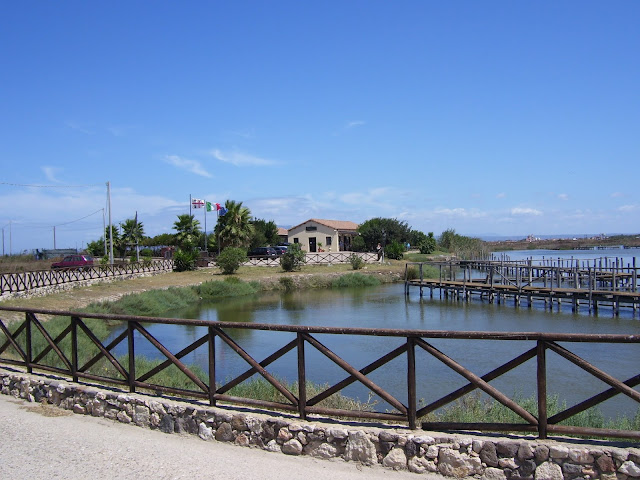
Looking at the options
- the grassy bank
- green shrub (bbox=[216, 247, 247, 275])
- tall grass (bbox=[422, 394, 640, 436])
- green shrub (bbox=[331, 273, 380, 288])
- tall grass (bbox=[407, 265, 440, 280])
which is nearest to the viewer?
tall grass (bbox=[422, 394, 640, 436])

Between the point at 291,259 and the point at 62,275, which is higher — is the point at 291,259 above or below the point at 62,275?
above

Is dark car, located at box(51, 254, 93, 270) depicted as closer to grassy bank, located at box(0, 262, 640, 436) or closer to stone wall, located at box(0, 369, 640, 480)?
grassy bank, located at box(0, 262, 640, 436)

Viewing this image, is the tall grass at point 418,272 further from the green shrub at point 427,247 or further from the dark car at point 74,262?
the dark car at point 74,262

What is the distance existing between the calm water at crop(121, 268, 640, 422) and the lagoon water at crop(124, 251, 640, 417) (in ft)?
0.07

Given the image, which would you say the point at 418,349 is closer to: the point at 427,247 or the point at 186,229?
the point at 186,229

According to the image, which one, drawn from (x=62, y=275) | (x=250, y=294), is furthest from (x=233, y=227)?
(x=62, y=275)

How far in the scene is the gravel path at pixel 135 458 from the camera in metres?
4.80

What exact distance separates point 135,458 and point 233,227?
4957 centimetres

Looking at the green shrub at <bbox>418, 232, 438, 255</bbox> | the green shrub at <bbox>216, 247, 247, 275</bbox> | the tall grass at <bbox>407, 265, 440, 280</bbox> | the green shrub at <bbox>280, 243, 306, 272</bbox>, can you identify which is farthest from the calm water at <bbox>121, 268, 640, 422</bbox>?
the green shrub at <bbox>418, 232, 438, 255</bbox>

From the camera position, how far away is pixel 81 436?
588 centimetres

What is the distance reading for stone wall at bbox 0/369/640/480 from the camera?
434 cm

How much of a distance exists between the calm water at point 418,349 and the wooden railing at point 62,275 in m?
6.79

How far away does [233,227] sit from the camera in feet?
178

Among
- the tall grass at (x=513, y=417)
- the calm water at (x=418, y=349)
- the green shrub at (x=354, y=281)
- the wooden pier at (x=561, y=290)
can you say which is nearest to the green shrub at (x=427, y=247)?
the green shrub at (x=354, y=281)
